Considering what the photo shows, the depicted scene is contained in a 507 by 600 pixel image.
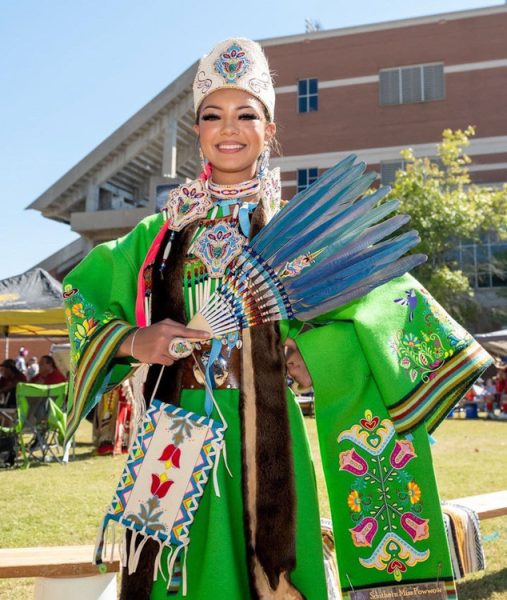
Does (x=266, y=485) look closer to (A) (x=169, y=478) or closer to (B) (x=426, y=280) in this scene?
(A) (x=169, y=478)

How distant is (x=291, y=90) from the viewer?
26.5 m

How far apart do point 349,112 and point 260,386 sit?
25212 mm

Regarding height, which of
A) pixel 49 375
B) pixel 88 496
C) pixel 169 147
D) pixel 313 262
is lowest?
pixel 88 496

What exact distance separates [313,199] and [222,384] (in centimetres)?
60

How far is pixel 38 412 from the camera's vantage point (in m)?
8.42

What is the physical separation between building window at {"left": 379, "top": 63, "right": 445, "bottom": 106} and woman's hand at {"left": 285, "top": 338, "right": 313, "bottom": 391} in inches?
977

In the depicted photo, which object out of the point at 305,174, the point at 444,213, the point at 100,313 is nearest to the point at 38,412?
the point at 100,313

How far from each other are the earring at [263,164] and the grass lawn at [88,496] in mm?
2862

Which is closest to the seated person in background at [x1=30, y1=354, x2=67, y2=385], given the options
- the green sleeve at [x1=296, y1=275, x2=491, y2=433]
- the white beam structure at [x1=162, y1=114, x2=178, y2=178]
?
the green sleeve at [x1=296, y1=275, x2=491, y2=433]

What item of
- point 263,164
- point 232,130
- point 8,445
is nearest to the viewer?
point 232,130

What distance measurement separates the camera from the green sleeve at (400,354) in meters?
1.90

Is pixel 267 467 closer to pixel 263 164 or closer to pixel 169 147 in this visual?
pixel 263 164

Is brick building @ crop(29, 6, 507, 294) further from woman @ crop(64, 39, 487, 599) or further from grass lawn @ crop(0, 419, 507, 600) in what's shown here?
woman @ crop(64, 39, 487, 599)

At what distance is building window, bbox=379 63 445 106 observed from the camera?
81.5 ft
